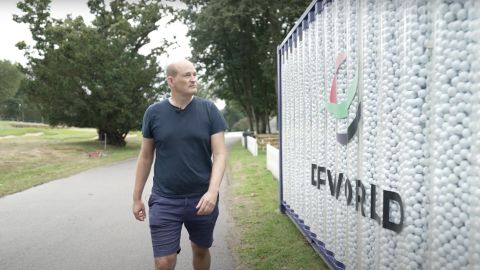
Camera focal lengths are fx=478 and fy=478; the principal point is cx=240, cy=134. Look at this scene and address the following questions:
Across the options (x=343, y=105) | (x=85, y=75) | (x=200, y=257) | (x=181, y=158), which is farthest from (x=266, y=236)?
(x=85, y=75)

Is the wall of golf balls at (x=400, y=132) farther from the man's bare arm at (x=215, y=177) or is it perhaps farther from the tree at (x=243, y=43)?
the tree at (x=243, y=43)

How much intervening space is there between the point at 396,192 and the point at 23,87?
3157 cm

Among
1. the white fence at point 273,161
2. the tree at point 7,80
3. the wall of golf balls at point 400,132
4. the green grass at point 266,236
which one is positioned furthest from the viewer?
the tree at point 7,80

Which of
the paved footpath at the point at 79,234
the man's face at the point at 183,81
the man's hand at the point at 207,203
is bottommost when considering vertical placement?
the paved footpath at the point at 79,234

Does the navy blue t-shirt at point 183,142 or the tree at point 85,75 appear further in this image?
the tree at point 85,75

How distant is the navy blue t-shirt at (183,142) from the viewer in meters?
3.67

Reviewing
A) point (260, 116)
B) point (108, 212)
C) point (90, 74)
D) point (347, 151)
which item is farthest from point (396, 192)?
point (260, 116)

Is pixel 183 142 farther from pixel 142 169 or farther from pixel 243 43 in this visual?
pixel 243 43

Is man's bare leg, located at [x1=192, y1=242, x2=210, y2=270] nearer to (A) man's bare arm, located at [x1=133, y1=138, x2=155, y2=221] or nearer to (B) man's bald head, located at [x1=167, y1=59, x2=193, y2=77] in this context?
(A) man's bare arm, located at [x1=133, y1=138, x2=155, y2=221]

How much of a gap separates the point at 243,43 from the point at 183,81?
3367 cm

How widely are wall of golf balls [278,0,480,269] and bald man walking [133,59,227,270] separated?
1.19 meters

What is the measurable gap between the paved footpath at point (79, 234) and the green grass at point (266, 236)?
26cm

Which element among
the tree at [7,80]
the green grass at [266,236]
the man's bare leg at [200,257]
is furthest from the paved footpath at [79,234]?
the tree at [7,80]

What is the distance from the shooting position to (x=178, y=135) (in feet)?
12.0
